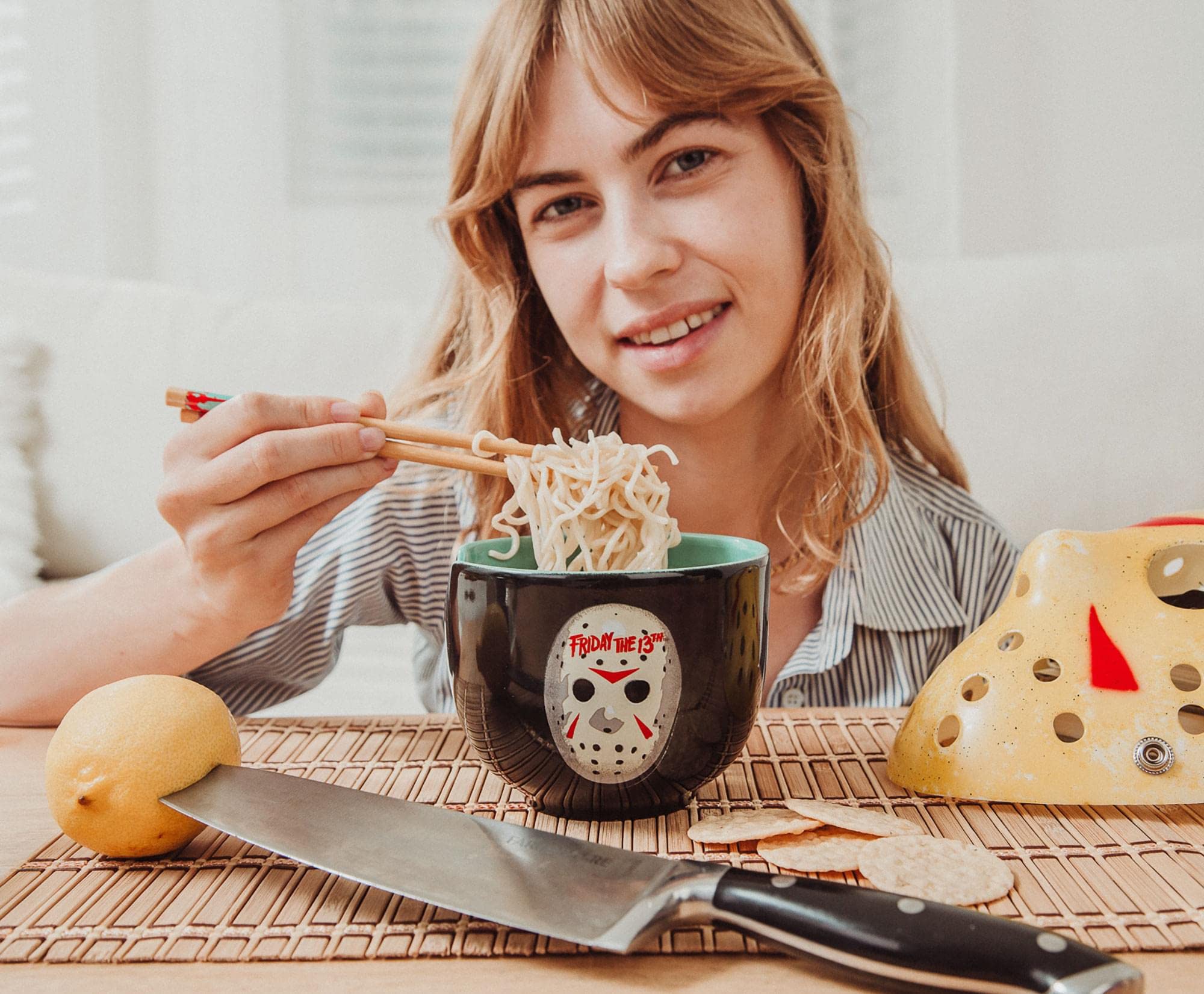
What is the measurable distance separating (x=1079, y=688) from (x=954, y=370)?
1.09 meters

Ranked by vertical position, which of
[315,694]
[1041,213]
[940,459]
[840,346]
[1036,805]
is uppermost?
[1041,213]

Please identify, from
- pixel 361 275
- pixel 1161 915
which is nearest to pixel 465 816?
pixel 1161 915

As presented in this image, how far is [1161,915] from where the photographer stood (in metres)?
0.55

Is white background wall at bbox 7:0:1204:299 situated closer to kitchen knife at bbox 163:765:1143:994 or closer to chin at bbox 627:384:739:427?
chin at bbox 627:384:739:427

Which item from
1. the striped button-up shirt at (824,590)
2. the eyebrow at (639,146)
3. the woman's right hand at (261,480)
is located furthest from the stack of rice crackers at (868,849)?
the eyebrow at (639,146)

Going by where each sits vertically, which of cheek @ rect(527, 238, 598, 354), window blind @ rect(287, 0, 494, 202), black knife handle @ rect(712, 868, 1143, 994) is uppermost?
window blind @ rect(287, 0, 494, 202)

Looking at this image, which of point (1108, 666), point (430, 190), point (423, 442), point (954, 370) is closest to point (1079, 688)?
point (1108, 666)

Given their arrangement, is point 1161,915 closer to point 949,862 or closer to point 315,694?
point 949,862

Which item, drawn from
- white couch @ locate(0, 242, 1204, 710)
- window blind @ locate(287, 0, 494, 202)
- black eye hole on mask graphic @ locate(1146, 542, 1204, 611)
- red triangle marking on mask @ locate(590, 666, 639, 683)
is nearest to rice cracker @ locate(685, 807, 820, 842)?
red triangle marking on mask @ locate(590, 666, 639, 683)

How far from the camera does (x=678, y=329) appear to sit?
122 centimetres

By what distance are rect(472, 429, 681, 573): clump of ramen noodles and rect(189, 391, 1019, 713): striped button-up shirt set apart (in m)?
0.42

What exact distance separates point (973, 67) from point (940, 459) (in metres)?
1.39

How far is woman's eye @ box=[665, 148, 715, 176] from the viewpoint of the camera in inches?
46.5

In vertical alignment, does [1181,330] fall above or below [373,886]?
above
